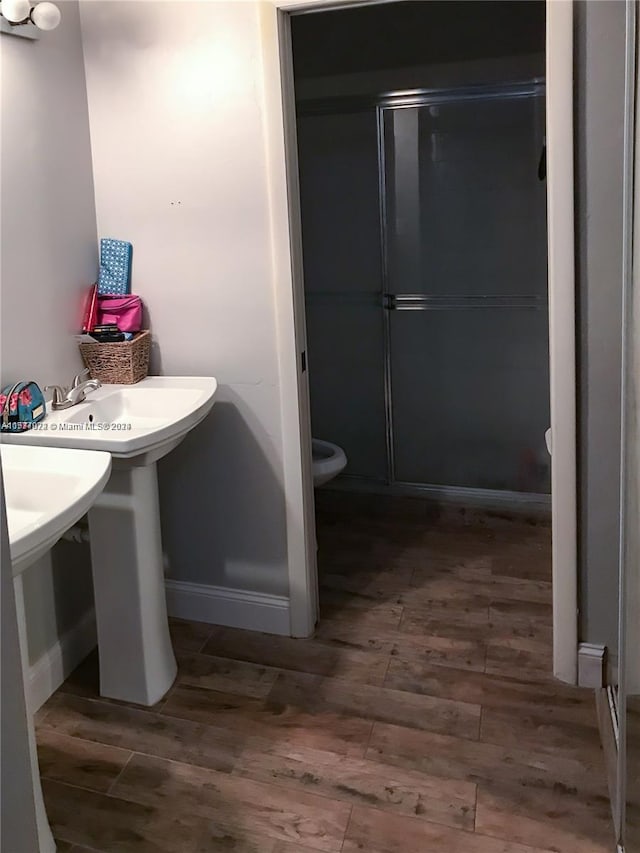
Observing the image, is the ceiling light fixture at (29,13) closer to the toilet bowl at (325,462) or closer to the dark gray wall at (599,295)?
the dark gray wall at (599,295)

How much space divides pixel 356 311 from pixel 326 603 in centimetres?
156

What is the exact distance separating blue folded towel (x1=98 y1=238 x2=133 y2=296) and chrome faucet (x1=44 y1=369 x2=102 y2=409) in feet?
Result: 1.01

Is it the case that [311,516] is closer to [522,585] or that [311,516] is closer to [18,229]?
[522,585]

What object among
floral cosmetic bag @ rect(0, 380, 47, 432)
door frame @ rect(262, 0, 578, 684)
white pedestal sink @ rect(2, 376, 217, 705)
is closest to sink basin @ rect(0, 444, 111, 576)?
floral cosmetic bag @ rect(0, 380, 47, 432)

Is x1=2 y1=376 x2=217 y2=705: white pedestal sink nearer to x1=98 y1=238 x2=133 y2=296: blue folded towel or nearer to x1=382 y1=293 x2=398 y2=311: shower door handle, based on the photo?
x1=98 y1=238 x2=133 y2=296: blue folded towel

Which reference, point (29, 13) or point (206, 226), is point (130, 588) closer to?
point (206, 226)

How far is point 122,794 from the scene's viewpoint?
1.91 meters

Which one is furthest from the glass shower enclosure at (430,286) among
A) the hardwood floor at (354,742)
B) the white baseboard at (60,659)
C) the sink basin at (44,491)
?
the sink basin at (44,491)

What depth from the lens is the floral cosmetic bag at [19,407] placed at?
1.98 meters

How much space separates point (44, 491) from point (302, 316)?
41.3 inches

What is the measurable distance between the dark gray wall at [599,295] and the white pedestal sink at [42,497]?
4.25 ft

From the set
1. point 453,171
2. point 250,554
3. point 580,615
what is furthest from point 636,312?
point 453,171

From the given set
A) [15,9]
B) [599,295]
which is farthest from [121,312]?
[599,295]

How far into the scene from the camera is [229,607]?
2.66m
